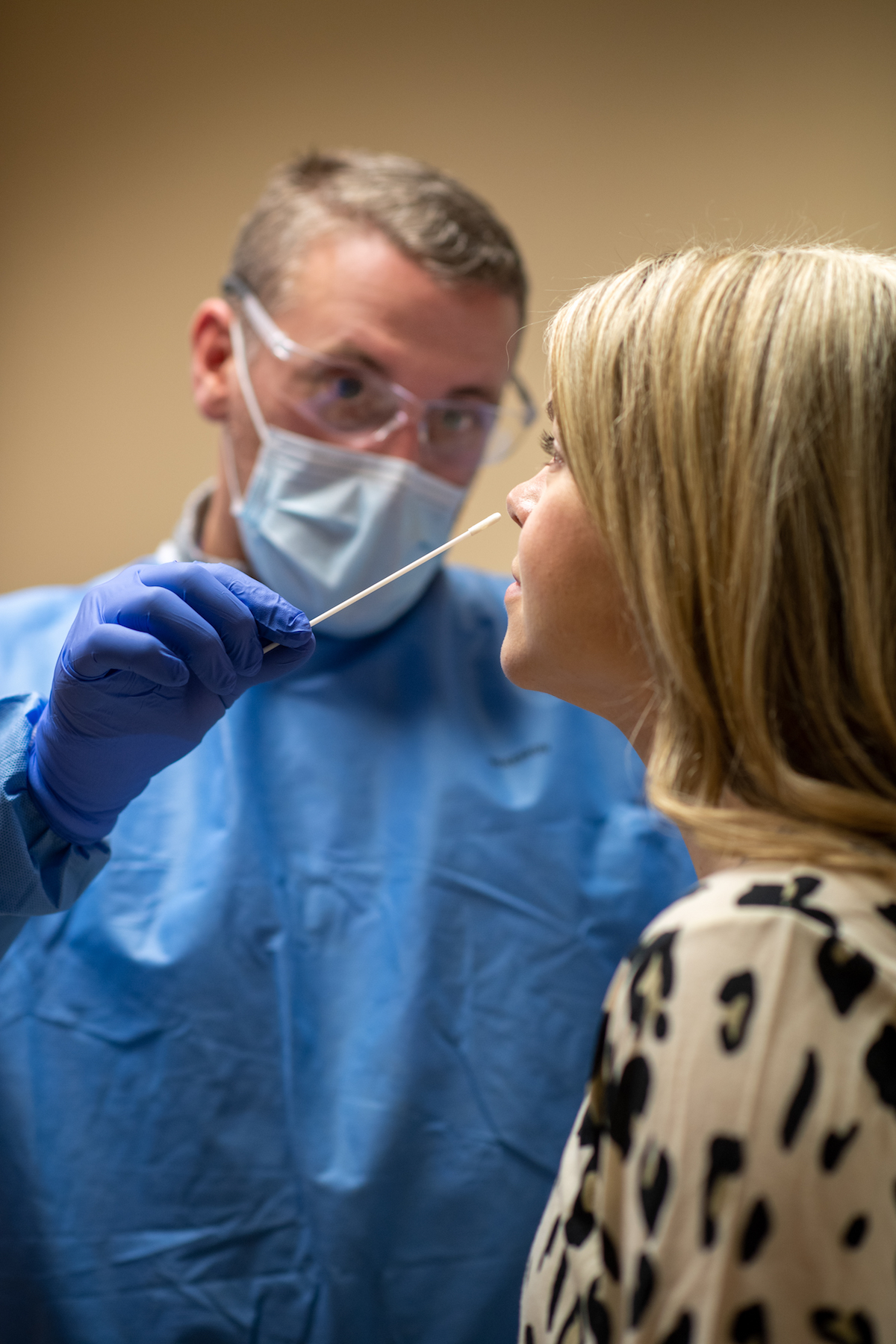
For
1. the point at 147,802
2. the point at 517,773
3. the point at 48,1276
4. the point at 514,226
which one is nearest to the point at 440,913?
the point at 517,773

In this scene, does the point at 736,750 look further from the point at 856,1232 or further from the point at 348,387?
the point at 348,387

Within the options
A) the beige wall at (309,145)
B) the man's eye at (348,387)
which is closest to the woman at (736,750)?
the man's eye at (348,387)

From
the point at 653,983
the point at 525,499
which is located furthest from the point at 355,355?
the point at 653,983

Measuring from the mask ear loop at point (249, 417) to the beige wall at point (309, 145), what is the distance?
568 mm

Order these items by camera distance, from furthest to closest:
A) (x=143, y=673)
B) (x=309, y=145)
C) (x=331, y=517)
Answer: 1. (x=309, y=145)
2. (x=331, y=517)
3. (x=143, y=673)

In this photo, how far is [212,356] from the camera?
1589 mm

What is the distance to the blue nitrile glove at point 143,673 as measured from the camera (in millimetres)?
910

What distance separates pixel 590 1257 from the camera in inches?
25.5

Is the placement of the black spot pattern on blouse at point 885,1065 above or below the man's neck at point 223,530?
above

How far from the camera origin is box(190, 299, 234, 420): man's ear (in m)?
1.57

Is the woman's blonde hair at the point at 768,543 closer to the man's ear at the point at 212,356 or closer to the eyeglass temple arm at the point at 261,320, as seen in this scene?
the eyeglass temple arm at the point at 261,320

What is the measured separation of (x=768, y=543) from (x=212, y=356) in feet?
3.69

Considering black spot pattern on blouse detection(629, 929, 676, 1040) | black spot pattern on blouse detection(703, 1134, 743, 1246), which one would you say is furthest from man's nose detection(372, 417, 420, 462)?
black spot pattern on blouse detection(703, 1134, 743, 1246)

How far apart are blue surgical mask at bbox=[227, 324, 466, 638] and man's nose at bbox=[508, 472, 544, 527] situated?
49cm
